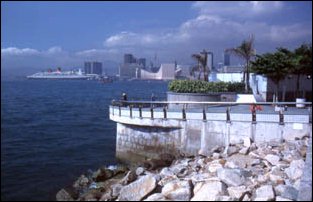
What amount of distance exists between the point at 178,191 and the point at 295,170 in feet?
13.4

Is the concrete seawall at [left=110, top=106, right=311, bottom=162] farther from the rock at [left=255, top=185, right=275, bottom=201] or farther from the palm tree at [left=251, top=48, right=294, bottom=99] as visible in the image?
the rock at [left=255, top=185, right=275, bottom=201]

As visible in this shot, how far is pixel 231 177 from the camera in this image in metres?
13.4

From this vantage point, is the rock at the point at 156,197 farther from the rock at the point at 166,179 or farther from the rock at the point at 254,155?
the rock at the point at 254,155

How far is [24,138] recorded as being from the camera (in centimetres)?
3152

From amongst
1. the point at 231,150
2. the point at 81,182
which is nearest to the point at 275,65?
the point at 231,150

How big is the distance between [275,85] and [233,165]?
15.0m

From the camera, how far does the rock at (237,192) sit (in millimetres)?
12062

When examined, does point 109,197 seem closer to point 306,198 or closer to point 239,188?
point 239,188

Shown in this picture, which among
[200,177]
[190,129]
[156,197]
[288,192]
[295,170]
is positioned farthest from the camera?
[190,129]

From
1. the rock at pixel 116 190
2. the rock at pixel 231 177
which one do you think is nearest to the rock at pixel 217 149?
the rock at pixel 231 177

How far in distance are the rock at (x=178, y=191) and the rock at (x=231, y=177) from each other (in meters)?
1.16

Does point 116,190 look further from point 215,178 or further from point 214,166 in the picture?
point 214,166

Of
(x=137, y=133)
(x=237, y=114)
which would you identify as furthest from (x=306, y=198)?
(x=137, y=133)

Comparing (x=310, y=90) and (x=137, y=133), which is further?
(x=310, y=90)
